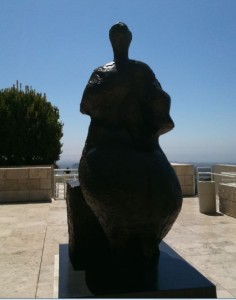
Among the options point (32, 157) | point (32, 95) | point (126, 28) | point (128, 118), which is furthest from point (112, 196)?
point (32, 95)

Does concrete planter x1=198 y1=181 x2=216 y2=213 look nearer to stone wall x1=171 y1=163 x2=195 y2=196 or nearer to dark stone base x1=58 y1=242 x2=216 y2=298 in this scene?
stone wall x1=171 y1=163 x2=195 y2=196

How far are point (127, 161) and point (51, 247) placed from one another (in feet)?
10.9

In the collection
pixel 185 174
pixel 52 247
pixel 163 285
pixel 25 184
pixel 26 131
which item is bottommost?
pixel 52 247

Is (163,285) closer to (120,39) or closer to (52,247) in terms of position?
(120,39)

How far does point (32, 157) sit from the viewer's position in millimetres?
20375

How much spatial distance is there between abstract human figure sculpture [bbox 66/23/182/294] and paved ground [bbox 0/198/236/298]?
3.41 feet

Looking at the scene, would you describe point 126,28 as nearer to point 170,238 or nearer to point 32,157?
point 170,238

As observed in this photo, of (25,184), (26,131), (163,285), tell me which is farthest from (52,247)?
(26,131)

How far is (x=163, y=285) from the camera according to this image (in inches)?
94.4

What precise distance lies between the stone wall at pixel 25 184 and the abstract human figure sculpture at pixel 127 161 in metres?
7.42

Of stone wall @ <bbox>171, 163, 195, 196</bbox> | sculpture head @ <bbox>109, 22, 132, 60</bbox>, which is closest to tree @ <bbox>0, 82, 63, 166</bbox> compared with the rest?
stone wall @ <bbox>171, 163, 195, 196</bbox>

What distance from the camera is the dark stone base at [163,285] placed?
2301 millimetres

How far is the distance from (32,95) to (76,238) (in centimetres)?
1988

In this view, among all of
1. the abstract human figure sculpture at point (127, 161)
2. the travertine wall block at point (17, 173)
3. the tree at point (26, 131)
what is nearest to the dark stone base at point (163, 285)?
the abstract human figure sculpture at point (127, 161)
